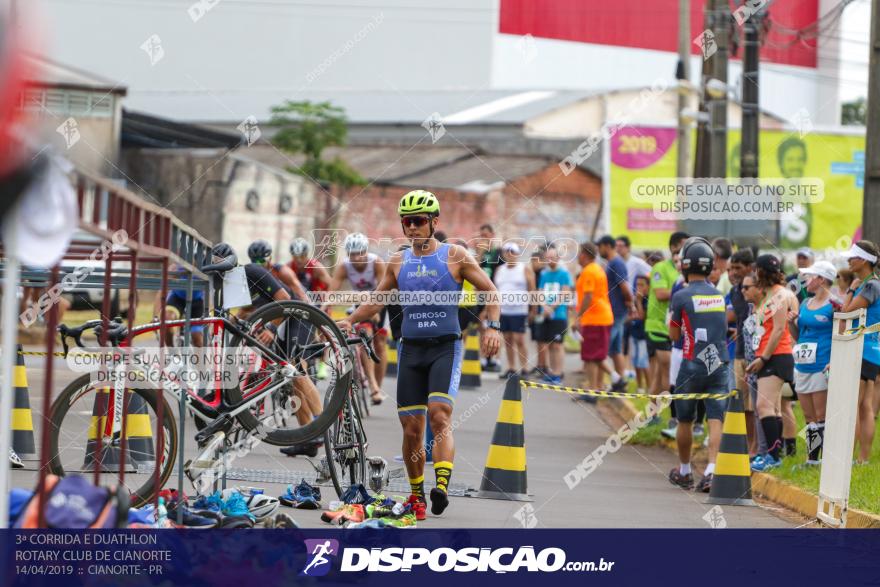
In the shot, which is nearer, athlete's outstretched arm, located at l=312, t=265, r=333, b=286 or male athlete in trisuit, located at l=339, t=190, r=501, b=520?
male athlete in trisuit, located at l=339, t=190, r=501, b=520

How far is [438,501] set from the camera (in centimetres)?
884

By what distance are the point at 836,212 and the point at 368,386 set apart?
21.6 m

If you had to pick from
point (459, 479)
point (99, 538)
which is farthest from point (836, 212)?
point (99, 538)

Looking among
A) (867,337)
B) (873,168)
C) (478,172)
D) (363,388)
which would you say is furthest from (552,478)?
(478,172)

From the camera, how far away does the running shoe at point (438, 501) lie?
347 inches

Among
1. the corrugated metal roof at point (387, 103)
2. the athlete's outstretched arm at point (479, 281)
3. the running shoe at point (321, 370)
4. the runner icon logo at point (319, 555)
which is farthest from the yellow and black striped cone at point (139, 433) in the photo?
the corrugated metal roof at point (387, 103)

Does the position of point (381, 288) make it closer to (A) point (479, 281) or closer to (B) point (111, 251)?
(A) point (479, 281)

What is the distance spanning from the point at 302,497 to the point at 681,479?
3781 millimetres

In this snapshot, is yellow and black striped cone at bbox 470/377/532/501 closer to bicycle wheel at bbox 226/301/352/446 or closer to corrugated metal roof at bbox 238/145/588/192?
bicycle wheel at bbox 226/301/352/446

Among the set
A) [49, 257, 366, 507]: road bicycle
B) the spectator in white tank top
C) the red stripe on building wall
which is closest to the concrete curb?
[49, 257, 366, 507]: road bicycle

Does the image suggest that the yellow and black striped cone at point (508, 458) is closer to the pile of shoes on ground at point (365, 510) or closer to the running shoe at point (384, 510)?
the pile of shoes on ground at point (365, 510)

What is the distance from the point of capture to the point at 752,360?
41.1 feet

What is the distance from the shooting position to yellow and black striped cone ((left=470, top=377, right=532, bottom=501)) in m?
10.3

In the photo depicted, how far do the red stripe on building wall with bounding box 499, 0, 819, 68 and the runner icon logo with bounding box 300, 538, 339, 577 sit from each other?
4846 centimetres
